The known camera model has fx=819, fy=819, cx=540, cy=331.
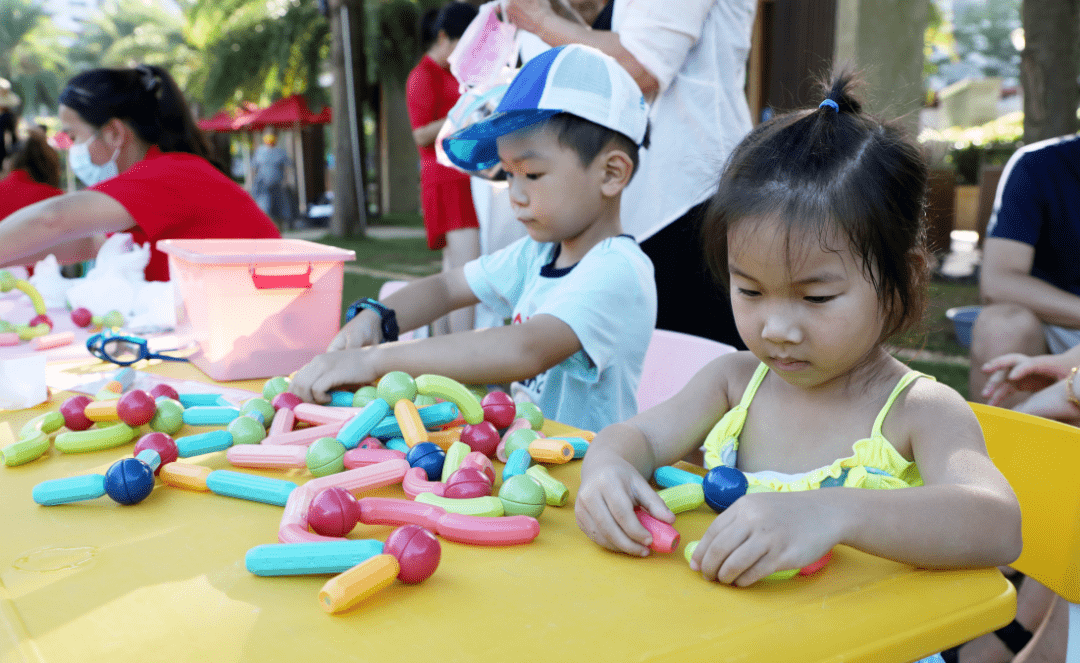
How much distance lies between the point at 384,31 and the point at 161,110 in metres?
14.6

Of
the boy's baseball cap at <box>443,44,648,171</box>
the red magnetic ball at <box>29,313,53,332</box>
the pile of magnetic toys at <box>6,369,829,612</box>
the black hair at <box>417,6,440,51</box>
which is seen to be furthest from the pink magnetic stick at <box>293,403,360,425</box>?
the black hair at <box>417,6,440,51</box>

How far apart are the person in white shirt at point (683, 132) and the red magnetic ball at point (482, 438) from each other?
3.58ft

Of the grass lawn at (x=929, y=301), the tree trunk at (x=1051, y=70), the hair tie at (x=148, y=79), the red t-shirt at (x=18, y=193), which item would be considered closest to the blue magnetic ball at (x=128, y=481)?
the grass lawn at (x=929, y=301)

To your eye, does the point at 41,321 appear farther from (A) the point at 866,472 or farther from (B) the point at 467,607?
(A) the point at 866,472

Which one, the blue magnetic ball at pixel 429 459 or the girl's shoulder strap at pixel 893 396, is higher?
the girl's shoulder strap at pixel 893 396

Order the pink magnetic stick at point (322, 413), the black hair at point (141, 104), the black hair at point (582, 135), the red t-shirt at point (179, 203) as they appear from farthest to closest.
Answer: 1. the black hair at point (141, 104)
2. the red t-shirt at point (179, 203)
3. the black hair at point (582, 135)
4. the pink magnetic stick at point (322, 413)

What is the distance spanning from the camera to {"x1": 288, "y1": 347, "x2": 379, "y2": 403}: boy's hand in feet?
4.58

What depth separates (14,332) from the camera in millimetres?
1922

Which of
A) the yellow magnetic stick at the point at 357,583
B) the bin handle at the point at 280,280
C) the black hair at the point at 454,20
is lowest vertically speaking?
the yellow magnetic stick at the point at 357,583

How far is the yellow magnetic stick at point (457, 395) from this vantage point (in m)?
1.21

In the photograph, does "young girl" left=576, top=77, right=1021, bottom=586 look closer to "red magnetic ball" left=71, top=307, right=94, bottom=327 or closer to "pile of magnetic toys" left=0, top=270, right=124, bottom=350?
"pile of magnetic toys" left=0, top=270, right=124, bottom=350

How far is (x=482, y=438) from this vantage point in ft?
3.75

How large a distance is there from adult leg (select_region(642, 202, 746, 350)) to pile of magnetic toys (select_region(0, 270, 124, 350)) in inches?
54.4

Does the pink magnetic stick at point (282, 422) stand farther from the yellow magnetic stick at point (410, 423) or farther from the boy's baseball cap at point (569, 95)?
the boy's baseball cap at point (569, 95)
